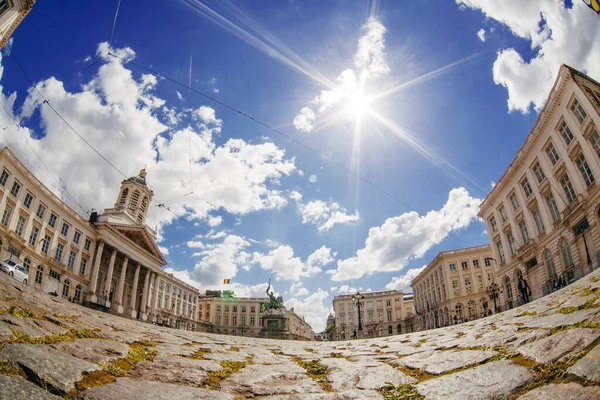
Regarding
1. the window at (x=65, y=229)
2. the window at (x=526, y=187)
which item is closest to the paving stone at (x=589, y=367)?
the window at (x=526, y=187)

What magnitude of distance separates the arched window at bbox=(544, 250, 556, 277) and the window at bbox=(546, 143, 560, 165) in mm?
8880

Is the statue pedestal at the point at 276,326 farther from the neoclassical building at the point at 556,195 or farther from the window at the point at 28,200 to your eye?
the window at the point at 28,200

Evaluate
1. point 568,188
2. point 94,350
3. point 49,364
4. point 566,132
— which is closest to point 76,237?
point 94,350

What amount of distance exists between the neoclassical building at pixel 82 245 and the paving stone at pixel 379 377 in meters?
42.9

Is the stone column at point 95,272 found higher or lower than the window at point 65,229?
lower

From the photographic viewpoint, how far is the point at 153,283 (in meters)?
64.2

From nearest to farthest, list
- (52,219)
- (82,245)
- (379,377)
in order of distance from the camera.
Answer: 1. (379,377)
2. (52,219)
3. (82,245)

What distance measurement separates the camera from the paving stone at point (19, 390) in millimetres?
2654

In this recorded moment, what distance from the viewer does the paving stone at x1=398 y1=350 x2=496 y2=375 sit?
499 cm

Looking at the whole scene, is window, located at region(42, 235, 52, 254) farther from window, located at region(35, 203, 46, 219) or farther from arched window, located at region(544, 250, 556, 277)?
arched window, located at region(544, 250, 556, 277)

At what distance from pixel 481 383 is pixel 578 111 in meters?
32.0

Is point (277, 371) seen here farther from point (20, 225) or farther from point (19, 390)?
point (20, 225)

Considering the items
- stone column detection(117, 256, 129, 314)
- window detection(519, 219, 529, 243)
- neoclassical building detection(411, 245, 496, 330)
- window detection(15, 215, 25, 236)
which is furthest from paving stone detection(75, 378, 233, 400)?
neoclassical building detection(411, 245, 496, 330)

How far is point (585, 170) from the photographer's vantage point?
83.8 feet
